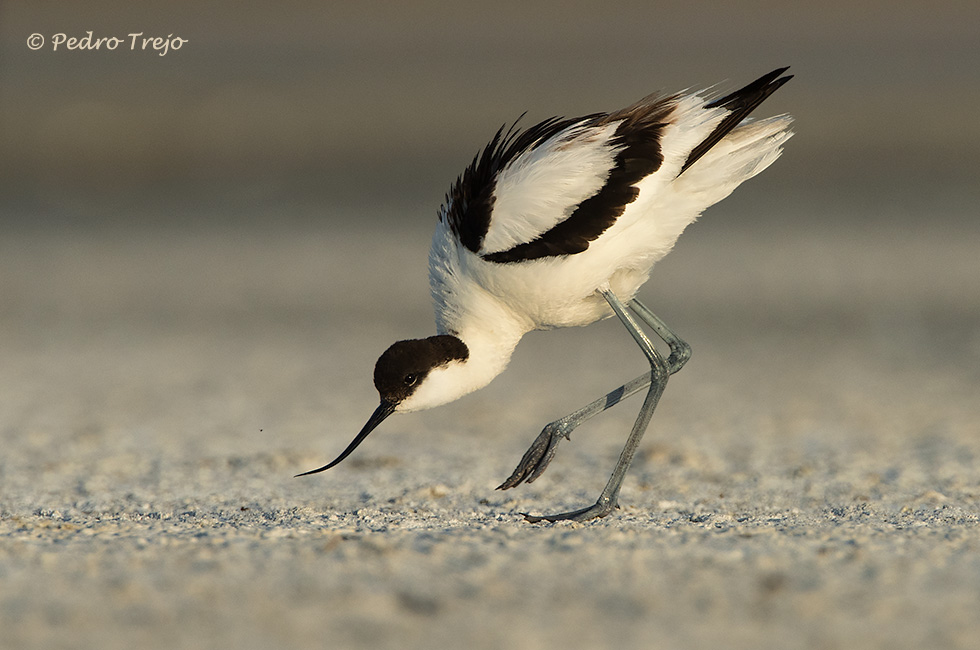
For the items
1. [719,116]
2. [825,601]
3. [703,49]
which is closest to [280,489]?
[719,116]

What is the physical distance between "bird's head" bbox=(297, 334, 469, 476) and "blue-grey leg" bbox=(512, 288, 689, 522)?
2.14 feet

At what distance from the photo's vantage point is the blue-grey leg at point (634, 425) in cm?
447

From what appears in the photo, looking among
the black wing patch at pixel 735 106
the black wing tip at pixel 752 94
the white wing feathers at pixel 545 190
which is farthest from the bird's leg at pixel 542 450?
the black wing tip at pixel 752 94

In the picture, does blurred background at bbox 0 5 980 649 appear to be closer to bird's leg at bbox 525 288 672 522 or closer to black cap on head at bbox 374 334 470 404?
bird's leg at bbox 525 288 672 522

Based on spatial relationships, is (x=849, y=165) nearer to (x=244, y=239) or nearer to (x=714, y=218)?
(x=714, y=218)

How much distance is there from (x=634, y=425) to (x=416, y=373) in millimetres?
878

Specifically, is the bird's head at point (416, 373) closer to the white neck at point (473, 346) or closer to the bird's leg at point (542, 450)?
the white neck at point (473, 346)

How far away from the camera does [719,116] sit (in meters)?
4.67

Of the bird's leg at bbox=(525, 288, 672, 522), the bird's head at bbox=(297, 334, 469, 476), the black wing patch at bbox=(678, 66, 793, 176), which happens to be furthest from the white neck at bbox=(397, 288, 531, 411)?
the black wing patch at bbox=(678, 66, 793, 176)

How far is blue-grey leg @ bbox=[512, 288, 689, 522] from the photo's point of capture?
14.7ft

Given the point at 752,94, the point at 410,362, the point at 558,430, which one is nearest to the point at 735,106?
the point at 752,94

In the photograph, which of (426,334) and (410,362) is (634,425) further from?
A: (426,334)

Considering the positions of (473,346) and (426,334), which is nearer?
(473,346)

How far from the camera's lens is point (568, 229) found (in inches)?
179
